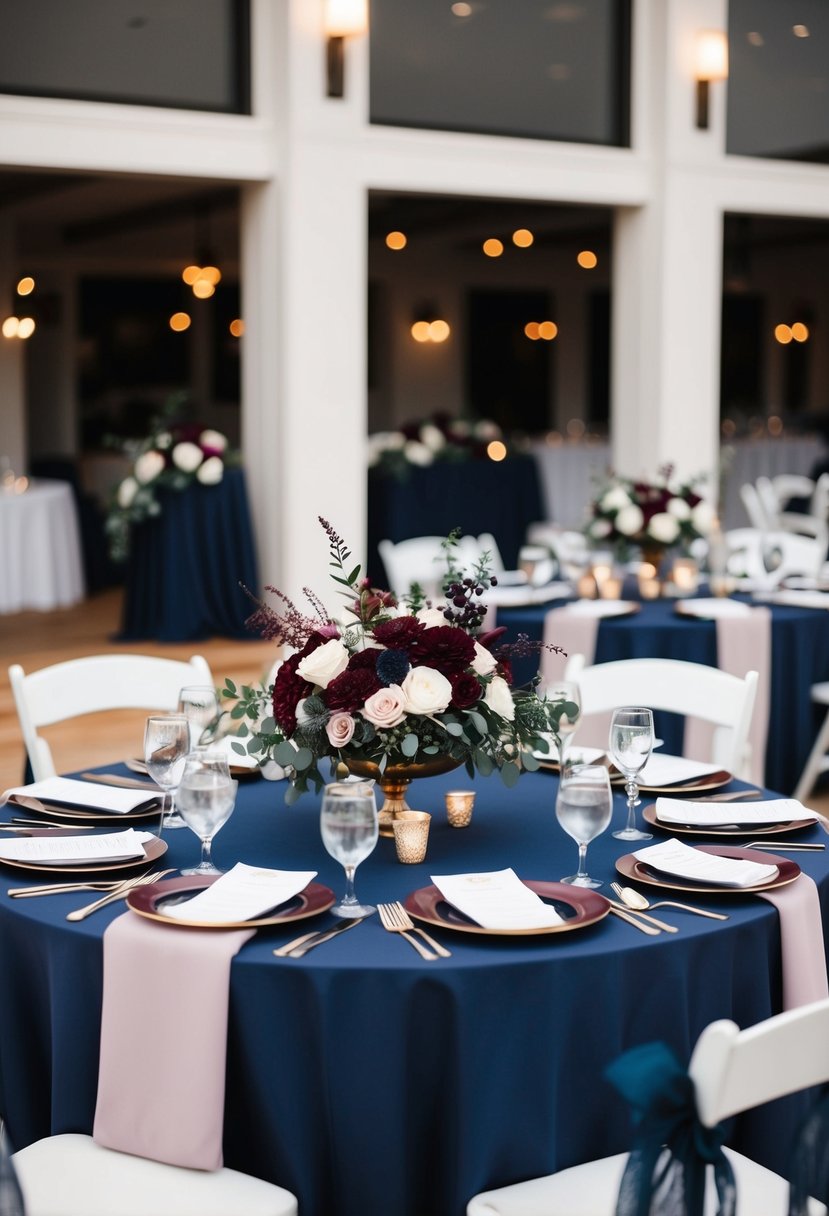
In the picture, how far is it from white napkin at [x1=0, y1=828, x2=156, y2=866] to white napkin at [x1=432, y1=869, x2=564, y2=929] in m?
0.57

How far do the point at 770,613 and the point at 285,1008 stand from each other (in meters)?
3.76

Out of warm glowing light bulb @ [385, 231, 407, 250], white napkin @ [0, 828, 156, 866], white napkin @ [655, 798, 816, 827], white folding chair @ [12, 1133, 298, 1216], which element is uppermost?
warm glowing light bulb @ [385, 231, 407, 250]

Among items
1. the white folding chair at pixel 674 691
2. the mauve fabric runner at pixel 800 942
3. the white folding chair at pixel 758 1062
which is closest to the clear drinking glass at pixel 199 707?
the white folding chair at pixel 674 691

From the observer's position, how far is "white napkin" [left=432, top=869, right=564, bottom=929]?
7.60ft

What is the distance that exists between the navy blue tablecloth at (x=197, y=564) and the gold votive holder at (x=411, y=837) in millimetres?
5497

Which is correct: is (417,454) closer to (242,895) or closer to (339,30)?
(339,30)

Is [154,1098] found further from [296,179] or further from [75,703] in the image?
[296,179]

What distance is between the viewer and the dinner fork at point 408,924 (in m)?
2.25

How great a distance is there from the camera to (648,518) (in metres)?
6.08

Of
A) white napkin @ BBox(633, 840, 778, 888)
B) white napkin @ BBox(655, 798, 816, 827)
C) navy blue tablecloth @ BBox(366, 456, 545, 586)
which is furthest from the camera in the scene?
navy blue tablecloth @ BBox(366, 456, 545, 586)

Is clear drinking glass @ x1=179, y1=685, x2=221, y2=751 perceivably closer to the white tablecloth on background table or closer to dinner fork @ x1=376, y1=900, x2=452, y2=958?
dinner fork @ x1=376, y1=900, x2=452, y2=958

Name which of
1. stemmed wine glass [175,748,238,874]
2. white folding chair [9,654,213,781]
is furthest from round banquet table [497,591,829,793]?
stemmed wine glass [175,748,238,874]

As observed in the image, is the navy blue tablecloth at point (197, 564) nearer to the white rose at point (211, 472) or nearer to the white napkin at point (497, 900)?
the white rose at point (211, 472)

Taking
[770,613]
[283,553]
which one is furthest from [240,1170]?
[283,553]
